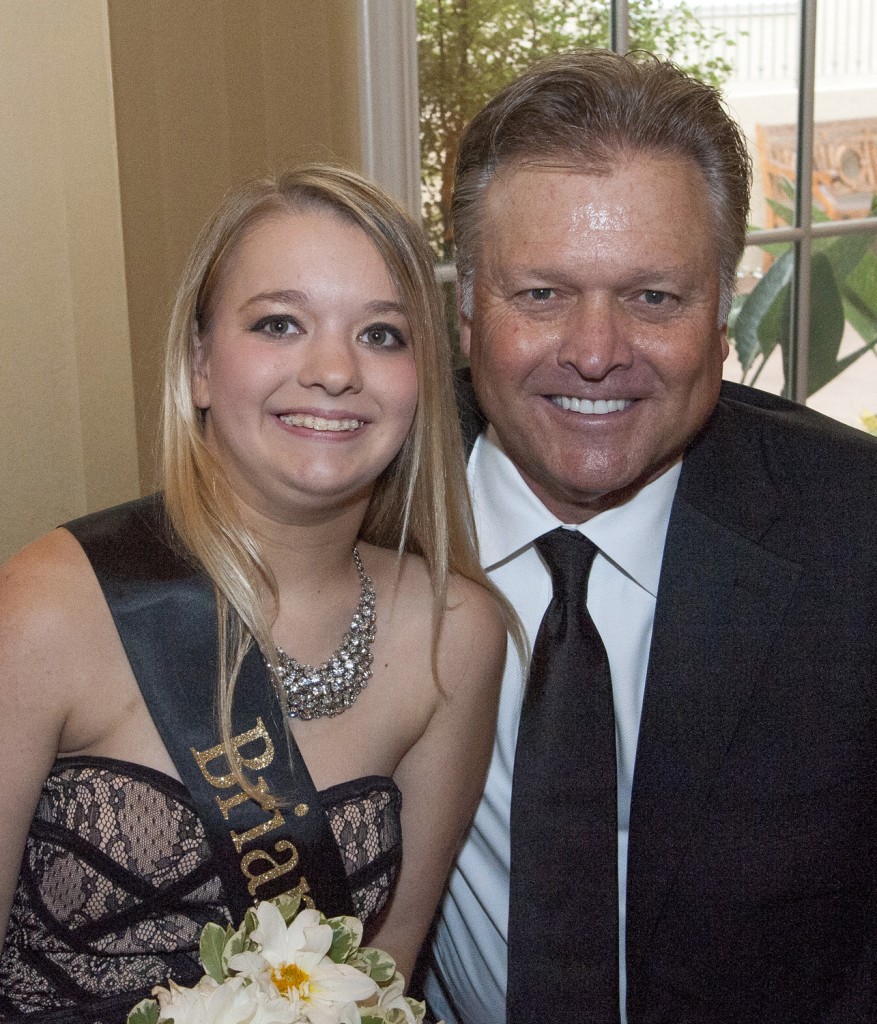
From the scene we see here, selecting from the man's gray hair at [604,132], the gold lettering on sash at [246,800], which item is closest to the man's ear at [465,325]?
the man's gray hair at [604,132]

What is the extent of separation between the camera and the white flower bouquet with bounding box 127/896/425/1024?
96 cm

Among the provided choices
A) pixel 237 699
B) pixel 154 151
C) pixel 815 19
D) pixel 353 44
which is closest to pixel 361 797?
pixel 237 699

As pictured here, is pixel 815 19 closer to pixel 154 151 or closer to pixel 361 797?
pixel 154 151

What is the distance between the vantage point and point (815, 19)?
342 cm

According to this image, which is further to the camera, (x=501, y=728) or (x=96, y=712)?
(x=501, y=728)

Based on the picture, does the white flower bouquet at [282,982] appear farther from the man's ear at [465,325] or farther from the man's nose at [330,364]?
the man's ear at [465,325]

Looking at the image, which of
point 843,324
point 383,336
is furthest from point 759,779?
point 843,324

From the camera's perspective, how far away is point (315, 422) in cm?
137

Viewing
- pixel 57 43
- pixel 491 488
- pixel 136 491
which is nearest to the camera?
pixel 491 488

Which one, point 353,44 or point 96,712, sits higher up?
point 353,44

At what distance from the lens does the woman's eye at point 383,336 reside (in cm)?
141

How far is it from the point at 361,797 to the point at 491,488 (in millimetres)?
492

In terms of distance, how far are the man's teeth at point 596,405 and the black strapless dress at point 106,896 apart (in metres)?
0.66

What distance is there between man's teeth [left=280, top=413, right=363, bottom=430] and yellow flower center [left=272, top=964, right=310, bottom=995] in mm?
576
